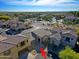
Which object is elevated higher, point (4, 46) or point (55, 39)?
point (4, 46)

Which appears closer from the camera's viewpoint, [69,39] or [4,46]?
[4,46]

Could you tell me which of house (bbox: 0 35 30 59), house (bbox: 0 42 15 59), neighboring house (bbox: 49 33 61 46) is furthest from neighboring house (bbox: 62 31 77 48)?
house (bbox: 0 42 15 59)

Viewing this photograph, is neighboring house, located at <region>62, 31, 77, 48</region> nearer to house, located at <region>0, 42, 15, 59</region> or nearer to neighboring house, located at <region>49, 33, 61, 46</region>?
neighboring house, located at <region>49, 33, 61, 46</region>

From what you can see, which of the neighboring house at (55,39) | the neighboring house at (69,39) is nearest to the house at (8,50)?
the neighboring house at (55,39)

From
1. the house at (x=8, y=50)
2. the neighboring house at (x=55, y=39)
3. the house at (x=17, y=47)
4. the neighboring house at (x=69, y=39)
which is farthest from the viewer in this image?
the neighboring house at (x=55, y=39)

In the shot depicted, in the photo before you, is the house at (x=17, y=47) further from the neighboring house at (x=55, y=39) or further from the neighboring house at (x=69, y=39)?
the neighboring house at (x=69, y=39)

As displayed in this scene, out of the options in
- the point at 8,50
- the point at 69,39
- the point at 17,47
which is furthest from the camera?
the point at 69,39

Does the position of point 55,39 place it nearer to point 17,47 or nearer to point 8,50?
point 17,47

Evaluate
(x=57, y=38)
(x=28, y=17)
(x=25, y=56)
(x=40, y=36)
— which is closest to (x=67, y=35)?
(x=57, y=38)

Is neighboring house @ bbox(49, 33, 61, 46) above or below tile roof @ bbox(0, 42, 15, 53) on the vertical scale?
below

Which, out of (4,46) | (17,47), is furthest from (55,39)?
(4,46)
